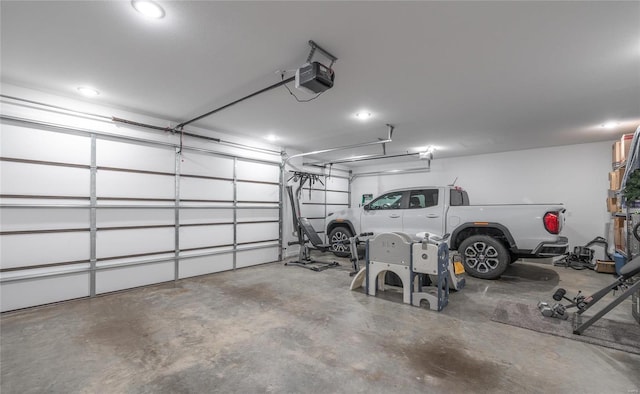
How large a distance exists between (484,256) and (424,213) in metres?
1.29

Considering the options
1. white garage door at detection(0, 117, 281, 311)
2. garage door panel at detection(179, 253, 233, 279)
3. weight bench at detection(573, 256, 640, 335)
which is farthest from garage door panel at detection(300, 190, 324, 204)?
weight bench at detection(573, 256, 640, 335)

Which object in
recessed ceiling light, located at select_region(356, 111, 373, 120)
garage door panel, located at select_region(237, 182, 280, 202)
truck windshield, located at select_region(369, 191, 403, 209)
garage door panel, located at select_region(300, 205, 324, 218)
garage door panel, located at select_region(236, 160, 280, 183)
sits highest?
recessed ceiling light, located at select_region(356, 111, 373, 120)

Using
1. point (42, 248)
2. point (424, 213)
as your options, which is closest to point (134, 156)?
point (42, 248)

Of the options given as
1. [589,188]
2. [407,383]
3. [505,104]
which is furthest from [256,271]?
[589,188]

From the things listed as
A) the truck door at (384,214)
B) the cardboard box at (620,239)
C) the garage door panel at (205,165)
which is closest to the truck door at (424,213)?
the truck door at (384,214)

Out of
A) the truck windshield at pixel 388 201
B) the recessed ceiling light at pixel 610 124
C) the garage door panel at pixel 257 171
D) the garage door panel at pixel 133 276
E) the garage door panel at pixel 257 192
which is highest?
the recessed ceiling light at pixel 610 124

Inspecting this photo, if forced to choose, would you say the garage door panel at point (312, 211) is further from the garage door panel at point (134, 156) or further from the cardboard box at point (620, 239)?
the cardboard box at point (620, 239)

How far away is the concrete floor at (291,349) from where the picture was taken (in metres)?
1.99

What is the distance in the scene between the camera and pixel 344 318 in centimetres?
317

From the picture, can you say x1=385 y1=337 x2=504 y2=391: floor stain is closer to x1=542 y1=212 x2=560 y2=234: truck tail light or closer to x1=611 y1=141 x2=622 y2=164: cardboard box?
x1=542 y1=212 x2=560 y2=234: truck tail light

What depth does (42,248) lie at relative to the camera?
358cm

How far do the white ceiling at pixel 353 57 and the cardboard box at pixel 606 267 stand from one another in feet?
8.81

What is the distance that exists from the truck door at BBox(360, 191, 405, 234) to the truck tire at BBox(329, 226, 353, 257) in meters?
0.55

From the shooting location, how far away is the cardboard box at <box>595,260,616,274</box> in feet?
17.3
